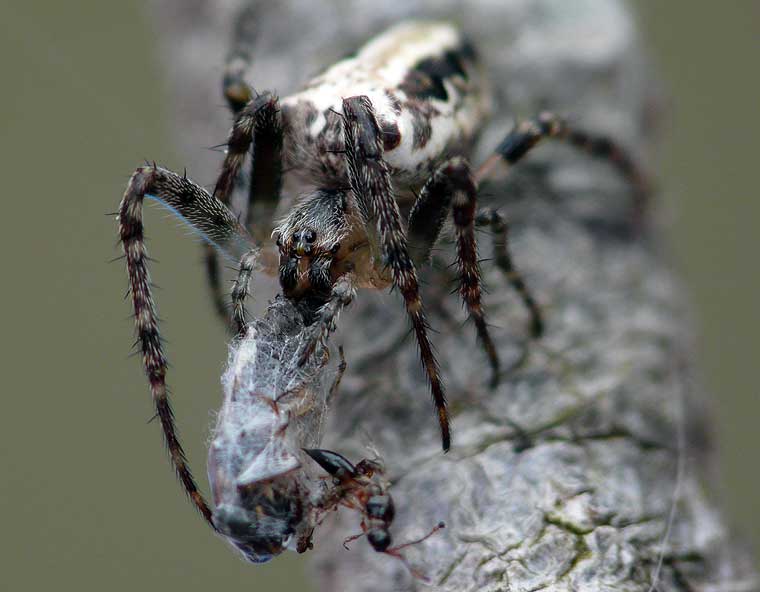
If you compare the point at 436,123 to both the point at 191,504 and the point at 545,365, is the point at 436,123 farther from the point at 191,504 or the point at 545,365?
the point at 191,504

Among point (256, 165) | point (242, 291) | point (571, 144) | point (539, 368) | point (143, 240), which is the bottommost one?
point (539, 368)

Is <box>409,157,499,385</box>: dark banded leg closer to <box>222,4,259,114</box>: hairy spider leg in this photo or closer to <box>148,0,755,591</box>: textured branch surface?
<box>148,0,755,591</box>: textured branch surface

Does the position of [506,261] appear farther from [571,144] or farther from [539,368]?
[571,144]

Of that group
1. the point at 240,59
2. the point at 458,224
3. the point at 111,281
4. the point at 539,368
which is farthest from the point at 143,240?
the point at 539,368

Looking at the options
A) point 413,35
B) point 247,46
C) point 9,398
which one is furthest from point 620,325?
point 9,398

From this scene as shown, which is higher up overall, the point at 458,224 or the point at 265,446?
the point at 458,224

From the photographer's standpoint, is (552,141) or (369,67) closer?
(369,67)
